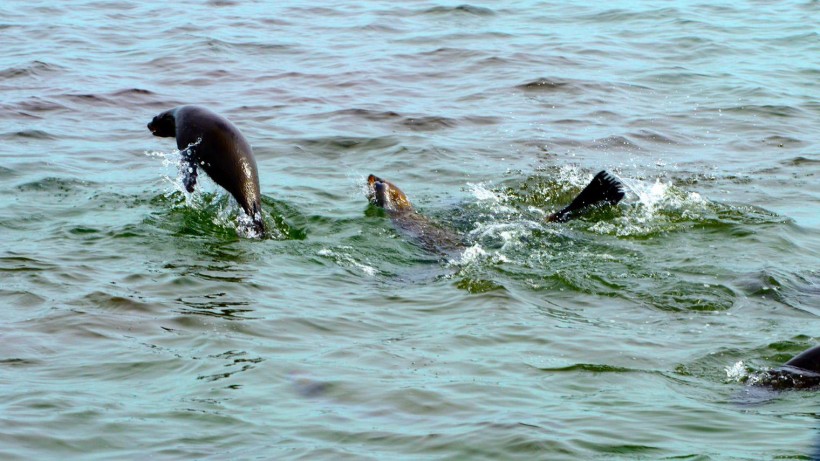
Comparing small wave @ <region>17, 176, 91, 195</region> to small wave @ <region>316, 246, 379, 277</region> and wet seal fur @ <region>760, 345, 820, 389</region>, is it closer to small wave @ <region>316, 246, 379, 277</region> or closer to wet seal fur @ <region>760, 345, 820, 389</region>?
small wave @ <region>316, 246, 379, 277</region>

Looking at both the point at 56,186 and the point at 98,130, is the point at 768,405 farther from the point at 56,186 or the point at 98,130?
the point at 98,130

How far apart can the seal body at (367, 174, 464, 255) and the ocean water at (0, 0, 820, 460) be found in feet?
0.55

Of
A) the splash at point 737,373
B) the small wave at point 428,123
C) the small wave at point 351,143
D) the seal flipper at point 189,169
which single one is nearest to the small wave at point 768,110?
the small wave at point 428,123

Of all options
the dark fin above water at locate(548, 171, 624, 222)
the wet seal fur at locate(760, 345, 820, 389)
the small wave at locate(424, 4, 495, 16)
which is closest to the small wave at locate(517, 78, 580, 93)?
the small wave at locate(424, 4, 495, 16)

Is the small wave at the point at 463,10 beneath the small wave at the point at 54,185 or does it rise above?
above

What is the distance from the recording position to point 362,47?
54.9 feet

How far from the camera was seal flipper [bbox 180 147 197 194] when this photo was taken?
820 cm

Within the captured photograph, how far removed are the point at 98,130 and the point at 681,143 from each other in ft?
19.9

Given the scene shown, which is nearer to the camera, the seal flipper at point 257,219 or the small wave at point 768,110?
the seal flipper at point 257,219

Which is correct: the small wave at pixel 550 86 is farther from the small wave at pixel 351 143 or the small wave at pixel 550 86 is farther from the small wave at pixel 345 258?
the small wave at pixel 345 258

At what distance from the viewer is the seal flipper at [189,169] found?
26.9 ft

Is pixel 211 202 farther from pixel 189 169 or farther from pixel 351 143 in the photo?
pixel 351 143

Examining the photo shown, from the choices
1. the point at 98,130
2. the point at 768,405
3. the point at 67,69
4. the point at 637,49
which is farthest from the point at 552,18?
the point at 768,405

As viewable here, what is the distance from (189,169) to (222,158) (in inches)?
10.5
